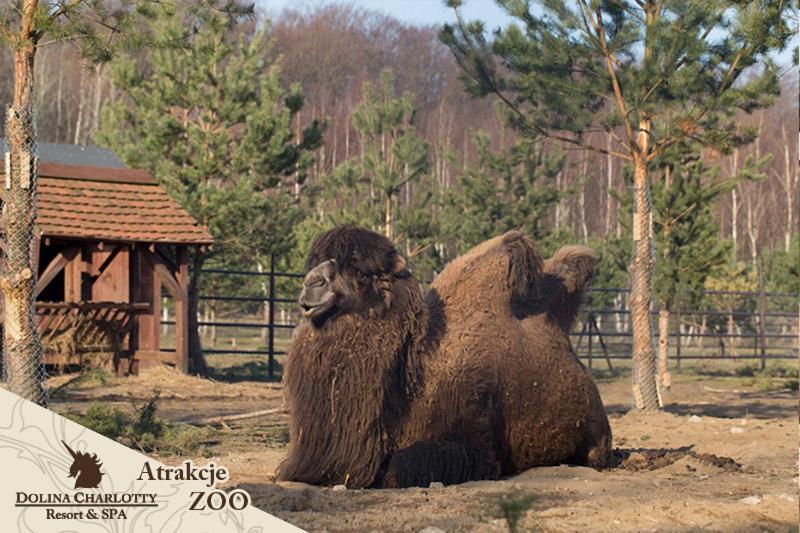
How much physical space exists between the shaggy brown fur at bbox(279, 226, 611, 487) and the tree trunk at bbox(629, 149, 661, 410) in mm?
6384

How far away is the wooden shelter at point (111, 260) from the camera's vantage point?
Answer: 744 inches

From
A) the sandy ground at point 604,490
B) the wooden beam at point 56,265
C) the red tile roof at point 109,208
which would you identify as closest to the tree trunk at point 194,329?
the red tile roof at point 109,208

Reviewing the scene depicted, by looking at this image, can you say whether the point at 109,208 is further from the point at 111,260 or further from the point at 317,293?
the point at 317,293

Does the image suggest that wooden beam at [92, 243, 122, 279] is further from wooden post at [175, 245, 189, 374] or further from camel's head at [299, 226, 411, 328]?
camel's head at [299, 226, 411, 328]

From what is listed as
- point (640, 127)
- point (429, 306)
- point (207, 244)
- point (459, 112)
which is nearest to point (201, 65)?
point (207, 244)

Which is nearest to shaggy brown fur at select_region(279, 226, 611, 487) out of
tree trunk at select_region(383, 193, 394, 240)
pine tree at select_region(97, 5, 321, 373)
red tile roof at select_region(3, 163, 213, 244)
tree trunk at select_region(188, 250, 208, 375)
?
red tile roof at select_region(3, 163, 213, 244)

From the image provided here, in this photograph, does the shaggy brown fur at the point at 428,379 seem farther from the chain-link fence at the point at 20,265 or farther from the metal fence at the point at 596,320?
the metal fence at the point at 596,320

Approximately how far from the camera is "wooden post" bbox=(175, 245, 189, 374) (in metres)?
20.3

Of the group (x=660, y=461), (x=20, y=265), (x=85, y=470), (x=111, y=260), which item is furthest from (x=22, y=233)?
(x=111, y=260)

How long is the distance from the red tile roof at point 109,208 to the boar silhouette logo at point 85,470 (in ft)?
42.9

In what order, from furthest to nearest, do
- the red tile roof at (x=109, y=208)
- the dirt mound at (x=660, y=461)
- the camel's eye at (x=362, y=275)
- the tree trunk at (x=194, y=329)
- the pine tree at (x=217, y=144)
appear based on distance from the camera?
1. the pine tree at (x=217, y=144)
2. the tree trunk at (x=194, y=329)
3. the red tile roof at (x=109, y=208)
4. the dirt mound at (x=660, y=461)
5. the camel's eye at (x=362, y=275)

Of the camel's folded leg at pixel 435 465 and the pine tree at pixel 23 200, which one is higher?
the pine tree at pixel 23 200

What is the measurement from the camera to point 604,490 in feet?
24.4

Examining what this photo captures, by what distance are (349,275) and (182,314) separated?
13126 mm
